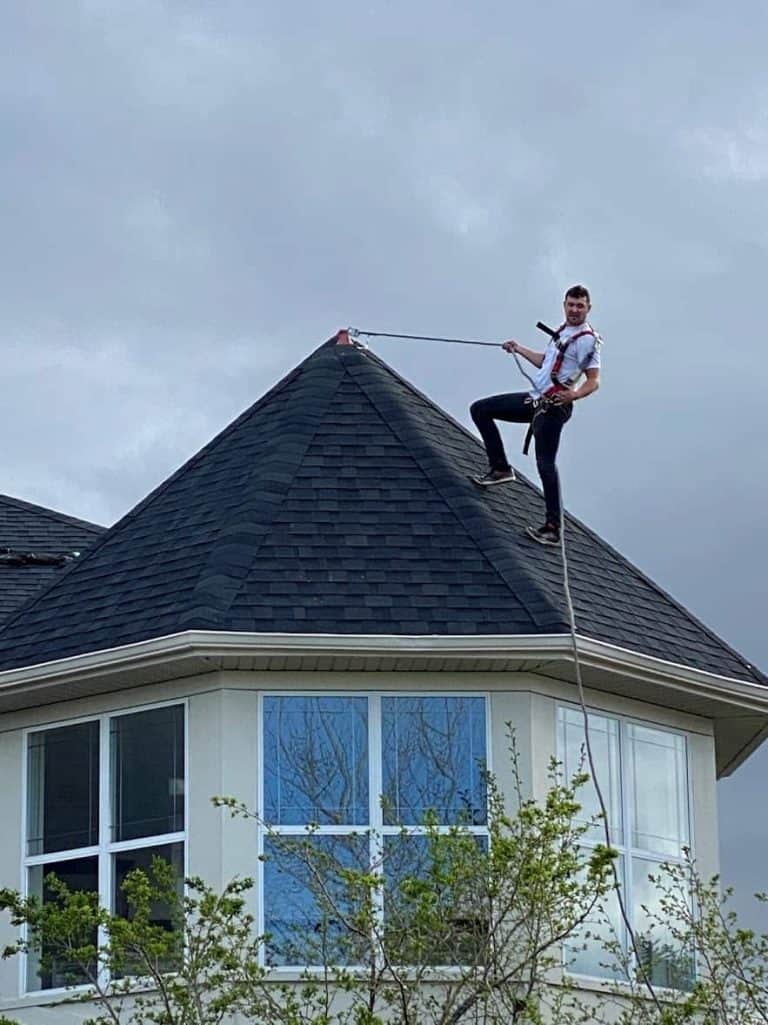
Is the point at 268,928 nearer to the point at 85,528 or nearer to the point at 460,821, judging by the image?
the point at 460,821

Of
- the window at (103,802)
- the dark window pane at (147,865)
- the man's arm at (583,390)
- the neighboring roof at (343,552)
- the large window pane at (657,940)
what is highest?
the man's arm at (583,390)

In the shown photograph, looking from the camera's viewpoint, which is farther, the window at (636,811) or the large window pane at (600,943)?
the window at (636,811)

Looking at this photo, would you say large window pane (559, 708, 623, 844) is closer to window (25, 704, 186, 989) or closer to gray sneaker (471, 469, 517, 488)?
gray sneaker (471, 469, 517, 488)

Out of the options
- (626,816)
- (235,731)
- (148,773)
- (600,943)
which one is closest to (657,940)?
(600,943)

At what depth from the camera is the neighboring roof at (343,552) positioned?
14672mm

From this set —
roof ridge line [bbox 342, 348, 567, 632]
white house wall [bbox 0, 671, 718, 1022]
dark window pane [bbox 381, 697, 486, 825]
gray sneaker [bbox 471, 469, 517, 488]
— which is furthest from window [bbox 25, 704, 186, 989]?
gray sneaker [bbox 471, 469, 517, 488]

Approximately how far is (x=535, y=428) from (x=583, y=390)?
448mm

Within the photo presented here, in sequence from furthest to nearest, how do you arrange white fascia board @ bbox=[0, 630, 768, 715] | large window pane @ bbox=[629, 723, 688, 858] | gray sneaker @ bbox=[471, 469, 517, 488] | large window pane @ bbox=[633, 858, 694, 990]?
gray sneaker @ bbox=[471, 469, 517, 488] < large window pane @ bbox=[629, 723, 688, 858] < large window pane @ bbox=[633, 858, 694, 990] < white fascia board @ bbox=[0, 630, 768, 715]

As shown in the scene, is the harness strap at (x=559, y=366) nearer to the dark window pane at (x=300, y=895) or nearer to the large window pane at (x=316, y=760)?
the large window pane at (x=316, y=760)

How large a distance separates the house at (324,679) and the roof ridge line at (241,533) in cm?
2

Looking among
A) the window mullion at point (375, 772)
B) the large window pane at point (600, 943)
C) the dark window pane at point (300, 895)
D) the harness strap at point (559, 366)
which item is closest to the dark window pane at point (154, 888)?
the dark window pane at point (300, 895)

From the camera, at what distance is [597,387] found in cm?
1579

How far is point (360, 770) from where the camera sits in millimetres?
14508

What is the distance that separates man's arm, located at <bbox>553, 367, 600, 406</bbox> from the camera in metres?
15.8
